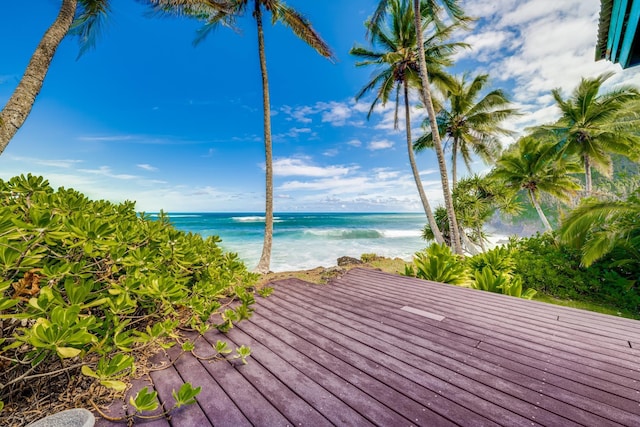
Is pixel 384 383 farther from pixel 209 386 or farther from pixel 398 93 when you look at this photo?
pixel 398 93

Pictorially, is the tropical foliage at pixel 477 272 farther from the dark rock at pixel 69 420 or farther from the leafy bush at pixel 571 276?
the dark rock at pixel 69 420

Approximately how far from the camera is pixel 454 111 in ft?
41.1

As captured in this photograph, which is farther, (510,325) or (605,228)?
(605,228)

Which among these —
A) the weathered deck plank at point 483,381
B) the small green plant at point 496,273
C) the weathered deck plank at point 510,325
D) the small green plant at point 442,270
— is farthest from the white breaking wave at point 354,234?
the weathered deck plank at point 483,381

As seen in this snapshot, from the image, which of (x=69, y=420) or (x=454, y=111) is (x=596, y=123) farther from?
(x=69, y=420)

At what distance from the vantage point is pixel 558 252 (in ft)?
19.5

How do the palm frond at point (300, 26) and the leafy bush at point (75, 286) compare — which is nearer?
the leafy bush at point (75, 286)

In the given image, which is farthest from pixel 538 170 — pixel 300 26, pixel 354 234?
pixel 354 234

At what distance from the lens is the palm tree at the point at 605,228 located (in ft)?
15.0

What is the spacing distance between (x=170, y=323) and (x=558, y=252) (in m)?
8.17

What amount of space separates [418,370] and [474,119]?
13698mm

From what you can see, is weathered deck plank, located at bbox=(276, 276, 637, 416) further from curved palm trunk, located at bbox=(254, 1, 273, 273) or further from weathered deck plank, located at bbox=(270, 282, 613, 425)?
curved palm trunk, located at bbox=(254, 1, 273, 273)

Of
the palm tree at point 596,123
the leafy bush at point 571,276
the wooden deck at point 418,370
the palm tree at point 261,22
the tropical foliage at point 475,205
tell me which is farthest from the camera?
the tropical foliage at point 475,205

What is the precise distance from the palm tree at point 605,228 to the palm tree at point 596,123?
5733 millimetres
